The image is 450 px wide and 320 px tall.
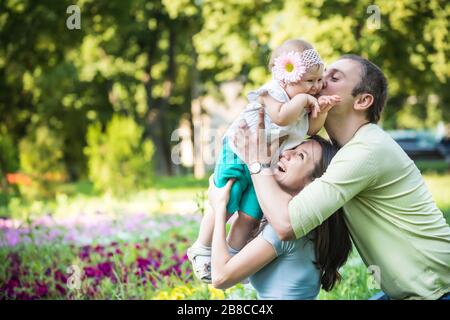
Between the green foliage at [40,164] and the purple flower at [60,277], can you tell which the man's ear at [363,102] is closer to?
the purple flower at [60,277]

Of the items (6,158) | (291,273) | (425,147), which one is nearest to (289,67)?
(291,273)

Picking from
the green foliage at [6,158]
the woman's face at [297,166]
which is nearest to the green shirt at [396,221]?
the woman's face at [297,166]

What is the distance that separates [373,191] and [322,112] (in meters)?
0.37

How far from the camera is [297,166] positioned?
2.44m

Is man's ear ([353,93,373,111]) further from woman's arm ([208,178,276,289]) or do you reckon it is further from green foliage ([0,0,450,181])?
green foliage ([0,0,450,181])

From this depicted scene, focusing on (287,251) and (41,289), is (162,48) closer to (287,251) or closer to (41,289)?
(41,289)

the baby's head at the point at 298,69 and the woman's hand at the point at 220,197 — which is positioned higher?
the baby's head at the point at 298,69

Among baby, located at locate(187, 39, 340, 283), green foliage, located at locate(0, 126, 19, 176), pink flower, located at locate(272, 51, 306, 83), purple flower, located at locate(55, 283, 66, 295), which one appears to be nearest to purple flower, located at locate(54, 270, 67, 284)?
purple flower, located at locate(55, 283, 66, 295)

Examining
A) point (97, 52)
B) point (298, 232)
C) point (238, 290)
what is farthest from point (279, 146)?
point (97, 52)

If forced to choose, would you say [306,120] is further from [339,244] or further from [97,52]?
[97,52]

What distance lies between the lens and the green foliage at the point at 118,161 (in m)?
10.9

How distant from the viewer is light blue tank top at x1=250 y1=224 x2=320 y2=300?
2.46 m

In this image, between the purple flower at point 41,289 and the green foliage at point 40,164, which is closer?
the purple flower at point 41,289
